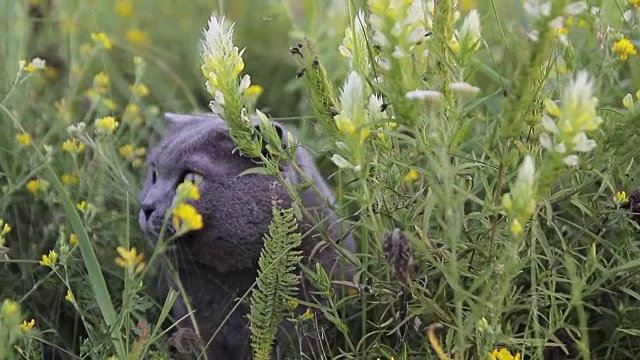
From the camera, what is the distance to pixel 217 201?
163 cm

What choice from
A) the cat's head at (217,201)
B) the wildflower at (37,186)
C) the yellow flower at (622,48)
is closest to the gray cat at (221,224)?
the cat's head at (217,201)

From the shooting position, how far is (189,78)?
293 cm

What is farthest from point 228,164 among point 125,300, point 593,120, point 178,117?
point 593,120

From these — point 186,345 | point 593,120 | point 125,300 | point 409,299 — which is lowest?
point 186,345

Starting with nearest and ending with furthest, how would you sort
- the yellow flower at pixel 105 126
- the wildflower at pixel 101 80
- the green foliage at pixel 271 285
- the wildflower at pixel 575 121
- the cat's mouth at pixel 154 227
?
the wildflower at pixel 575 121, the green foliage at pixel 271 285, the cat's mouth at pixel 154 227, the yellow flower at pixel 105 126, the wildflower at pixel 101 80

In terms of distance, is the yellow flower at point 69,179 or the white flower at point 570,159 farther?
the yellow flower at point 69,179

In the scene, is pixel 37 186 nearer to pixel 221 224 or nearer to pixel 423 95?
pixel 221 224

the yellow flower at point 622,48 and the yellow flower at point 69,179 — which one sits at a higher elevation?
the yellow flower at point 622,48

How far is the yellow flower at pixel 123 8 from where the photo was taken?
3.22 metres

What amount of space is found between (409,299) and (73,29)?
1603 millimetres

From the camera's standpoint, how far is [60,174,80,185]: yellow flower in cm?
205

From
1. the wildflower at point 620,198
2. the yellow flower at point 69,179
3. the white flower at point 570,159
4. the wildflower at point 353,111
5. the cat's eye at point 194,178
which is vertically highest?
the wildflower at point 353,111

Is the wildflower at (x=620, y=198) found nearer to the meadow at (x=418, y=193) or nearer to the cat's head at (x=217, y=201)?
the meadow at (x=418, y=193)

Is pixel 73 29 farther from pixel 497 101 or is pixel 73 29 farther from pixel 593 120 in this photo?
pixel 593 120
